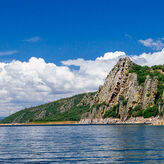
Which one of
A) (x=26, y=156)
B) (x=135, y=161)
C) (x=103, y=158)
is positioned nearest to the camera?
(x=135, y=161)

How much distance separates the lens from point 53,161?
42.3m

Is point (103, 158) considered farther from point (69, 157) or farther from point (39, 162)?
point (39, 162)

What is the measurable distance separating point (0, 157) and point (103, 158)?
16435mm

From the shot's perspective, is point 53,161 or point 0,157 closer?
point 53,161

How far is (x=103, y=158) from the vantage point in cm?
4431

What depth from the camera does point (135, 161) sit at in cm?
4103

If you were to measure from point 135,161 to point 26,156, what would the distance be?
59.0 feet

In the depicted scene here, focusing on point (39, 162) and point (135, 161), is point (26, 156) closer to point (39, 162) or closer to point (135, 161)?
point (39, 162)

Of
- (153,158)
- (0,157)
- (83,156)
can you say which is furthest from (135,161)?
(0,157)

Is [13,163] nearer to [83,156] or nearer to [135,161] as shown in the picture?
[83,156]

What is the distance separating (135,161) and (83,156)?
29.7 feet

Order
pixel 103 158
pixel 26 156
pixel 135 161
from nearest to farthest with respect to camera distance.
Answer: pixel 135 161, pixel 103 158, pixel 26 156

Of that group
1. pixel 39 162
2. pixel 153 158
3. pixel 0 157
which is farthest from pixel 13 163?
pixel 153 158

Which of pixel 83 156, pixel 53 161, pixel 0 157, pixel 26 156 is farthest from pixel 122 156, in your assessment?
pixel 0 157
